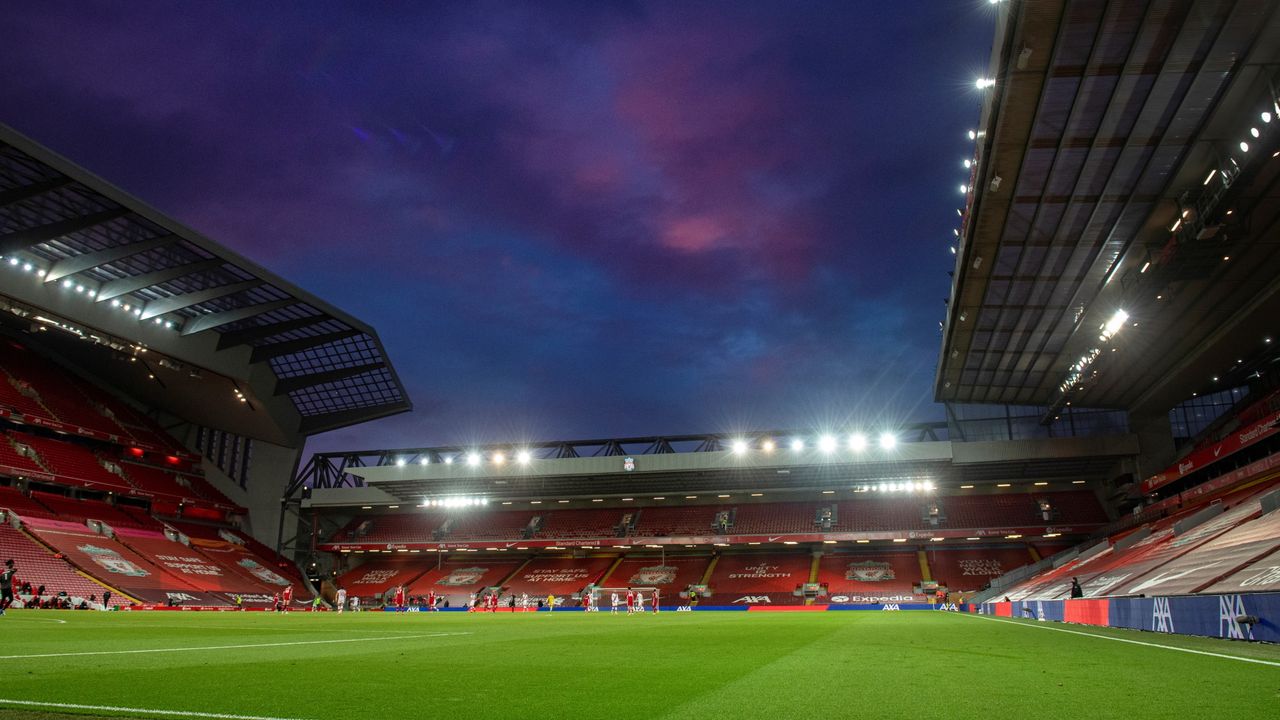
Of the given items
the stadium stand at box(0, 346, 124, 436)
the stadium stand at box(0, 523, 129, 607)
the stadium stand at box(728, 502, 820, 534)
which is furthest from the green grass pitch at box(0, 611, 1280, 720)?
the stadium stand at box(728, 502, 820, 534)

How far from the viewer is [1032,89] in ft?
59.3

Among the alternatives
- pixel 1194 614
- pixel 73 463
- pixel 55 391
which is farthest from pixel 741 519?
pixel 55 391

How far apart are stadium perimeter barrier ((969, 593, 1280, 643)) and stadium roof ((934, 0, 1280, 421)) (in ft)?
36.7

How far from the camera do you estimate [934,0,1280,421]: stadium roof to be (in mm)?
16391

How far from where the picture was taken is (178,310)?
1699 inches

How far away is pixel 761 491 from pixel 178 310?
43.6 meters

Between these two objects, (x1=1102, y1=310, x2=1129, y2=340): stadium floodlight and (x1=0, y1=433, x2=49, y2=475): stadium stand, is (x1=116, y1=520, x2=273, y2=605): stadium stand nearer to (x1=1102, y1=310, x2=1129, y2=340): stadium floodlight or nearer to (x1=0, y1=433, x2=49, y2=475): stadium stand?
(x1=0, y1=433, x2=49, y2=475): stadium stand

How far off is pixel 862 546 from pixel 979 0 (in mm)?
46261

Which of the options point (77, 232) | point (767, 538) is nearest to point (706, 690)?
point (77, 232)

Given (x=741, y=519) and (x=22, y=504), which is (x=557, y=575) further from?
(x=22, y=504)

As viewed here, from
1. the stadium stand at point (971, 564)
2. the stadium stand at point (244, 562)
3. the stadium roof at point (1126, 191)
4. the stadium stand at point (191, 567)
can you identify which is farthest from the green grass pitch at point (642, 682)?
the stadium stand at point (244, 562)

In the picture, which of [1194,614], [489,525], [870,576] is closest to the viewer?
[1194,614]

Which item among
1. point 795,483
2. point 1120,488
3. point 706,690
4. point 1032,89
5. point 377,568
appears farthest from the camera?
point 377,568

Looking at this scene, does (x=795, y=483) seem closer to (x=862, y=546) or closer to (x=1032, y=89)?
(x=862, y=546)
